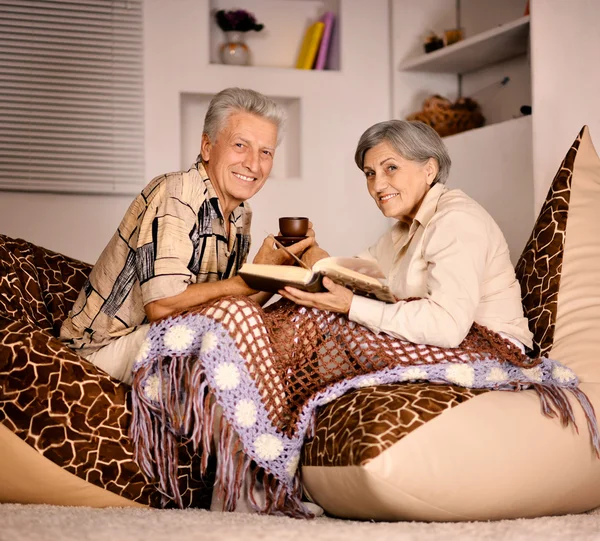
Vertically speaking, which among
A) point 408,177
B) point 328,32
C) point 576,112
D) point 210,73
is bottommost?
point 408,177

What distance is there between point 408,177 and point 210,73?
89.8 inches

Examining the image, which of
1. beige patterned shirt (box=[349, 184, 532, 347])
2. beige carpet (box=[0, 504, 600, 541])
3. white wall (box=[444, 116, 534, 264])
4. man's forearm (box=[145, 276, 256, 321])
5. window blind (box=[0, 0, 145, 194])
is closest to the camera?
beige carpet (box=[0, 504, 600, 541])

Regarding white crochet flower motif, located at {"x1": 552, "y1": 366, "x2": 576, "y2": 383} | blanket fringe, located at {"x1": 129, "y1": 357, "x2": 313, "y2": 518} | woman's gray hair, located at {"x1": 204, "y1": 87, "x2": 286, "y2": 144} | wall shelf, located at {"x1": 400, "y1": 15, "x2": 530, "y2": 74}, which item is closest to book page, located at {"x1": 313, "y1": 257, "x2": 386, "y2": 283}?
blanket fringe, located at {"x1": 129, "y1": 357, "x2": 313, "y2": 518}

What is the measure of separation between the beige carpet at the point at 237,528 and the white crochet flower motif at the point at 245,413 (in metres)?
0.21

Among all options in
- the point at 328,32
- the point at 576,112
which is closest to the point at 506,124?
the point at 576,112

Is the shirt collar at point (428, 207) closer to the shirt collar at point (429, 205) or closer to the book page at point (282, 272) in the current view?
the shirt collar at point (429, 205)

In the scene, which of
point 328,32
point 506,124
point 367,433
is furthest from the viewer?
point 328,32

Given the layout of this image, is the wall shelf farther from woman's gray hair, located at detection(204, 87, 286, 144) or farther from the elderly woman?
woman's gray hair, located at detection(204, 87, 286, 144)

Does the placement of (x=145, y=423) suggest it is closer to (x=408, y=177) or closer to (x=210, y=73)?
(x=408, y=177)

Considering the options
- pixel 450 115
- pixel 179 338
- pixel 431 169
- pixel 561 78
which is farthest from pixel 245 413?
pixel 450 115

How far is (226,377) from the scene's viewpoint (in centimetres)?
193

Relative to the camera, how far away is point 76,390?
201 centimetres

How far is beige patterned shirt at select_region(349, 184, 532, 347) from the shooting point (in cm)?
203

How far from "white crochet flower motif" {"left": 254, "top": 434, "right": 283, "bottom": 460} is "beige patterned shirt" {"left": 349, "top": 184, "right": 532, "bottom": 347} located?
→ 369 millimetres
